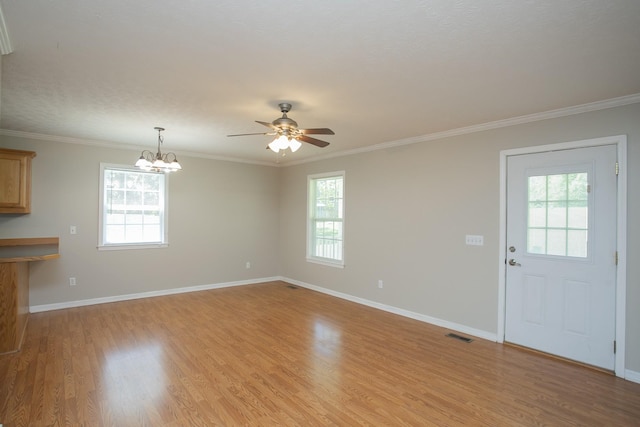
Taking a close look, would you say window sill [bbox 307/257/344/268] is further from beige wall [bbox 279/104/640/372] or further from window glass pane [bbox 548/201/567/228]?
window glass pane [bbox 548/201/567/228]

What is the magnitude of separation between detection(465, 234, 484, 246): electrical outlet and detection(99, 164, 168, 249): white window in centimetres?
490

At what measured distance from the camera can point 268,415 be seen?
7.87 feet

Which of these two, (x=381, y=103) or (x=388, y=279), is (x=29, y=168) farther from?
(x=388, y=279)

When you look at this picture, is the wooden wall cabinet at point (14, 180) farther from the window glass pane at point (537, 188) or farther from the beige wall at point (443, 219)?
the window glass pane at point (537, 188)

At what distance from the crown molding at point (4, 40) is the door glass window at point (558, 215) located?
4.58 metres

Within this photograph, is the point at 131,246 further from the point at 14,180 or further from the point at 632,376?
the point at 632,376

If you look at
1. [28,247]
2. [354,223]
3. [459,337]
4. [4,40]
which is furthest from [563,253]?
[28,247]

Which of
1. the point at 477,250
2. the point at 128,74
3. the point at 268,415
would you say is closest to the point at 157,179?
the point at 128,74

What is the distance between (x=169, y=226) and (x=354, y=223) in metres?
3.28

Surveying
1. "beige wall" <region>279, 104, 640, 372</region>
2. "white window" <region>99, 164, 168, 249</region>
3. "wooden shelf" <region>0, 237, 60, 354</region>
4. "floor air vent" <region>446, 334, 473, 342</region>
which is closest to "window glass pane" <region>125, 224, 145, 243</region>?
"white window" <region>99, 164, 168, 249</region>

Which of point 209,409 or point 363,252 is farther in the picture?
point 363,252

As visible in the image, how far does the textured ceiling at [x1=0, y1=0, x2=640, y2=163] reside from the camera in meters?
1.83

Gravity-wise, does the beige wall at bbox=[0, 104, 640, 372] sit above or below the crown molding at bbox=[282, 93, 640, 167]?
below

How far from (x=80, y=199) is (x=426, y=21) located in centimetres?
540
